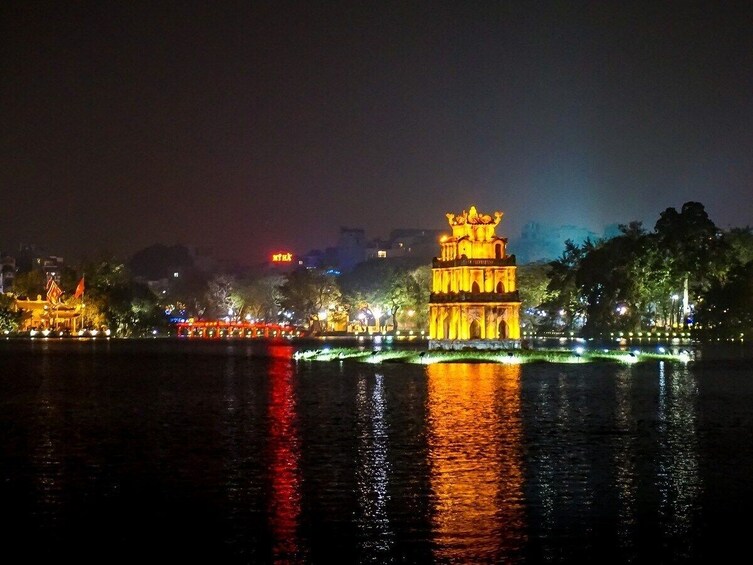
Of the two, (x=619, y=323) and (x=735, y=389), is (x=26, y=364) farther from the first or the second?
(x=619, y=323)

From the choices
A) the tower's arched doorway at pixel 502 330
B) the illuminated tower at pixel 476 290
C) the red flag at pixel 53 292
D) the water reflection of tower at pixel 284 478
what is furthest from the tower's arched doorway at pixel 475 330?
the red flag at pixel 53 292

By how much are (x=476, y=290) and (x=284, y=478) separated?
62.7 meters

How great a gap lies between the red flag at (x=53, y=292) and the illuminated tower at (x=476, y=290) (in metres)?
102

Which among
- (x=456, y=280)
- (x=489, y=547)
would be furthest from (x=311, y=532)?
(x=456, y=280)

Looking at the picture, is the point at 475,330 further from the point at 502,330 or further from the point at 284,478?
the point at 284,478

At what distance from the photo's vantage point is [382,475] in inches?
1147

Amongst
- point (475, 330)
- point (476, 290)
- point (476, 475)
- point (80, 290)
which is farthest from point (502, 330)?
point (80, 290)

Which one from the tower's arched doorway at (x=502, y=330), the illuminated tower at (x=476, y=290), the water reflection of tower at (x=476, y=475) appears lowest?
the water reflection of tower at (x=476, y=475)

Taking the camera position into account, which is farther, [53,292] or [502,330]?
[53,292]

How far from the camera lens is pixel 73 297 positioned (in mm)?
179250

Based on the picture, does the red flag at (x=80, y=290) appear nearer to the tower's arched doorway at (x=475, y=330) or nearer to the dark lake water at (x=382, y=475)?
the tower's arched doorway at (x=475, y=330)

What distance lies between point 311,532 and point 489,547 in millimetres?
3574

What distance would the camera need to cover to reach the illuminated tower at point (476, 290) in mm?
89312

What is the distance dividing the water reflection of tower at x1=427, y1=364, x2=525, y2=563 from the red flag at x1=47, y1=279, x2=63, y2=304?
134 m
